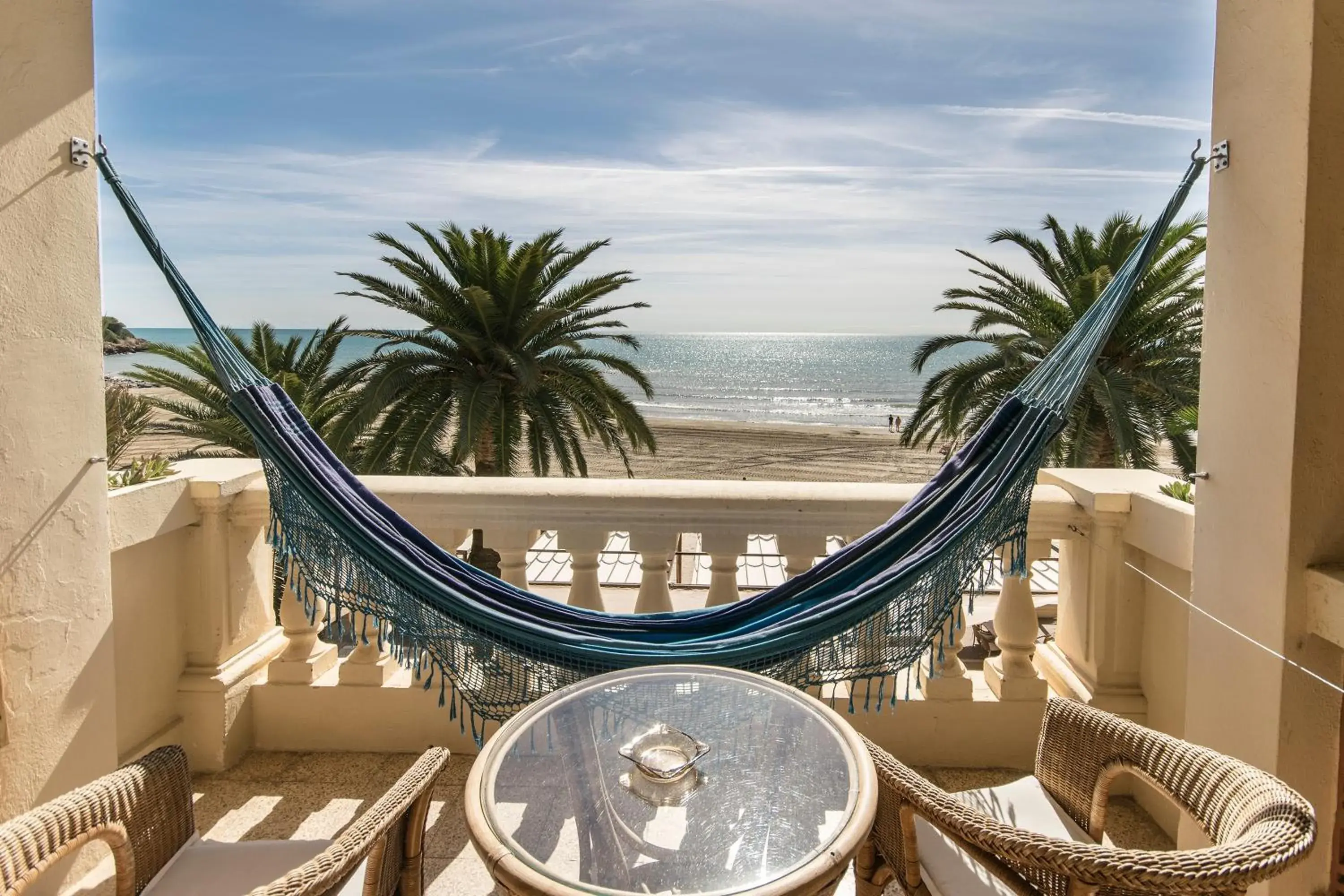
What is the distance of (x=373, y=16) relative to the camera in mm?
3404

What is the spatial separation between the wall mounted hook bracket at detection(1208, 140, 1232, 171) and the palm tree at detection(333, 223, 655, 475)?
5.50m

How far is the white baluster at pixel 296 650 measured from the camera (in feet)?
5.90

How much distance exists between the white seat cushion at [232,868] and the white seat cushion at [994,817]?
0.70 m

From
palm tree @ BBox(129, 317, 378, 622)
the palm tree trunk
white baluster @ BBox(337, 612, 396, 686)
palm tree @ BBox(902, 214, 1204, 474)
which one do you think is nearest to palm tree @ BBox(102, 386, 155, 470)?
palm tree @ BBox(129, 317, 378, 622)

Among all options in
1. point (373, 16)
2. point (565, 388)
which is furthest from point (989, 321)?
point (373, 16)

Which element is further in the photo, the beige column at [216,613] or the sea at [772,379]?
the sea at [772,379]

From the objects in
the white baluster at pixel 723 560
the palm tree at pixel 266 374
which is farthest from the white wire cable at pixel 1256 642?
the palm tree at pixel 266 374

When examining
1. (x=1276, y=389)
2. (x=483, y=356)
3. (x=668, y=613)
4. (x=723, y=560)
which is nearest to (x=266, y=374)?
(x=483, y=356)

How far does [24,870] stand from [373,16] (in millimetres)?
3577

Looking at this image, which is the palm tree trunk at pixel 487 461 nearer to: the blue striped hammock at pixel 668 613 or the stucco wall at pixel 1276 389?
the blue striped hammock at pixel 668 613

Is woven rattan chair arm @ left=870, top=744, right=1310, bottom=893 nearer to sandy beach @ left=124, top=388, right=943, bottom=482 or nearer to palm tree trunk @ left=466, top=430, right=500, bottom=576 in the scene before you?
palm tree trunk @ left=466, top=430, right=500, bottom=576

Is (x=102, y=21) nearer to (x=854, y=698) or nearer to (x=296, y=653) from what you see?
(x=296, y=653)

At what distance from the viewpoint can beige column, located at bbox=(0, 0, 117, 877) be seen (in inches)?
45.4

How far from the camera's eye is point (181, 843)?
1.00 meters
